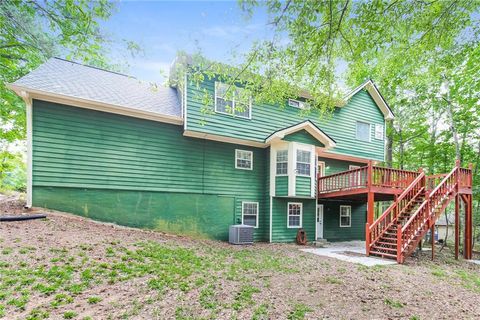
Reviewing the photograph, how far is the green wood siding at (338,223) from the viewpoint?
44.8 feet

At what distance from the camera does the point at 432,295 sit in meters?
5.12

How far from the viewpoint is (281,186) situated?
11203 mm

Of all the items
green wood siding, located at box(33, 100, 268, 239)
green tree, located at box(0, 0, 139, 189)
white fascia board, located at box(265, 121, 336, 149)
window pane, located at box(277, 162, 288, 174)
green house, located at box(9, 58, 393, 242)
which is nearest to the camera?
green tree, located at box(0, 0, 139, 189)

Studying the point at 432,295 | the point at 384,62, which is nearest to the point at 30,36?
the point at 384,62

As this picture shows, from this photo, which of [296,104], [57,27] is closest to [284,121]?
[296,104]

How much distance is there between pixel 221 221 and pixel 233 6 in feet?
26.1

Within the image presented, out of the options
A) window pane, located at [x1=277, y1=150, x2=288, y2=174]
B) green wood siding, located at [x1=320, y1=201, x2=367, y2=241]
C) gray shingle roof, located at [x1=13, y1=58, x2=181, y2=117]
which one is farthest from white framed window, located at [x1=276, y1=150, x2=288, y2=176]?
gray shingle roof, located at [x1=13, y1=58, x2=181, y2=117]

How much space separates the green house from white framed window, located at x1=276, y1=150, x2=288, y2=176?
44 millimetres

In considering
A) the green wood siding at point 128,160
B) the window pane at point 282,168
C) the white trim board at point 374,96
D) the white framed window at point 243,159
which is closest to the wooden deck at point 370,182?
the window pane at point 282,168

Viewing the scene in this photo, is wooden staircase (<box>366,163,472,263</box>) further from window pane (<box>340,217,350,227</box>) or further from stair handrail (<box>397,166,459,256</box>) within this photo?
window pane (<box>340,217,350,227</box>)

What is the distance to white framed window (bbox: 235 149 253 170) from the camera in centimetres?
1144

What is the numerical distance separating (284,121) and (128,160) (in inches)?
272

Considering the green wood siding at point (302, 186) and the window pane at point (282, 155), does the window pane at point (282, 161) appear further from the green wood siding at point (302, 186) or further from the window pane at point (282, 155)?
the green wood siding at point (302, 186)

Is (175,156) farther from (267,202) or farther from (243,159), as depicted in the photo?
(267,202)
